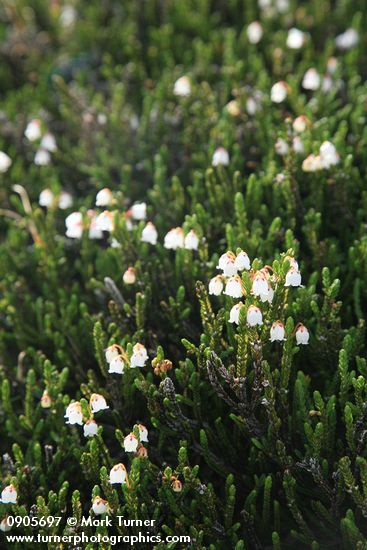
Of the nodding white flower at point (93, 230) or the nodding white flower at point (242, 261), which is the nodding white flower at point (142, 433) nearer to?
the nodding white flower at point (242, 261)

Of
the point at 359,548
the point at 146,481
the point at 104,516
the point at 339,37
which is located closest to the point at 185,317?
the point at 146,481

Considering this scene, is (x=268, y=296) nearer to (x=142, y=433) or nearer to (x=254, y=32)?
(x=142, y=433)

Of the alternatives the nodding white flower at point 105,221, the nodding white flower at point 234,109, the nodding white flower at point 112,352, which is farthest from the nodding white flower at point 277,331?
the nodding white flower at point 234,109

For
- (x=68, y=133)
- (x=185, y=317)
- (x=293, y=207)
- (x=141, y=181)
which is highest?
(x=68, y=133)

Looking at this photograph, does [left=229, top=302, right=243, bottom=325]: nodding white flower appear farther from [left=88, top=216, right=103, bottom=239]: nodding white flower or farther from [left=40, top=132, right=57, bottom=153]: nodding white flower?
[left=40, top=132, right=57, bottom=153]: nodding white flower

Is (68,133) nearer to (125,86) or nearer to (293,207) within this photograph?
(125,86)

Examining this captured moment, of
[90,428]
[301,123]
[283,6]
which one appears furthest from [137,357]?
[283,6]
